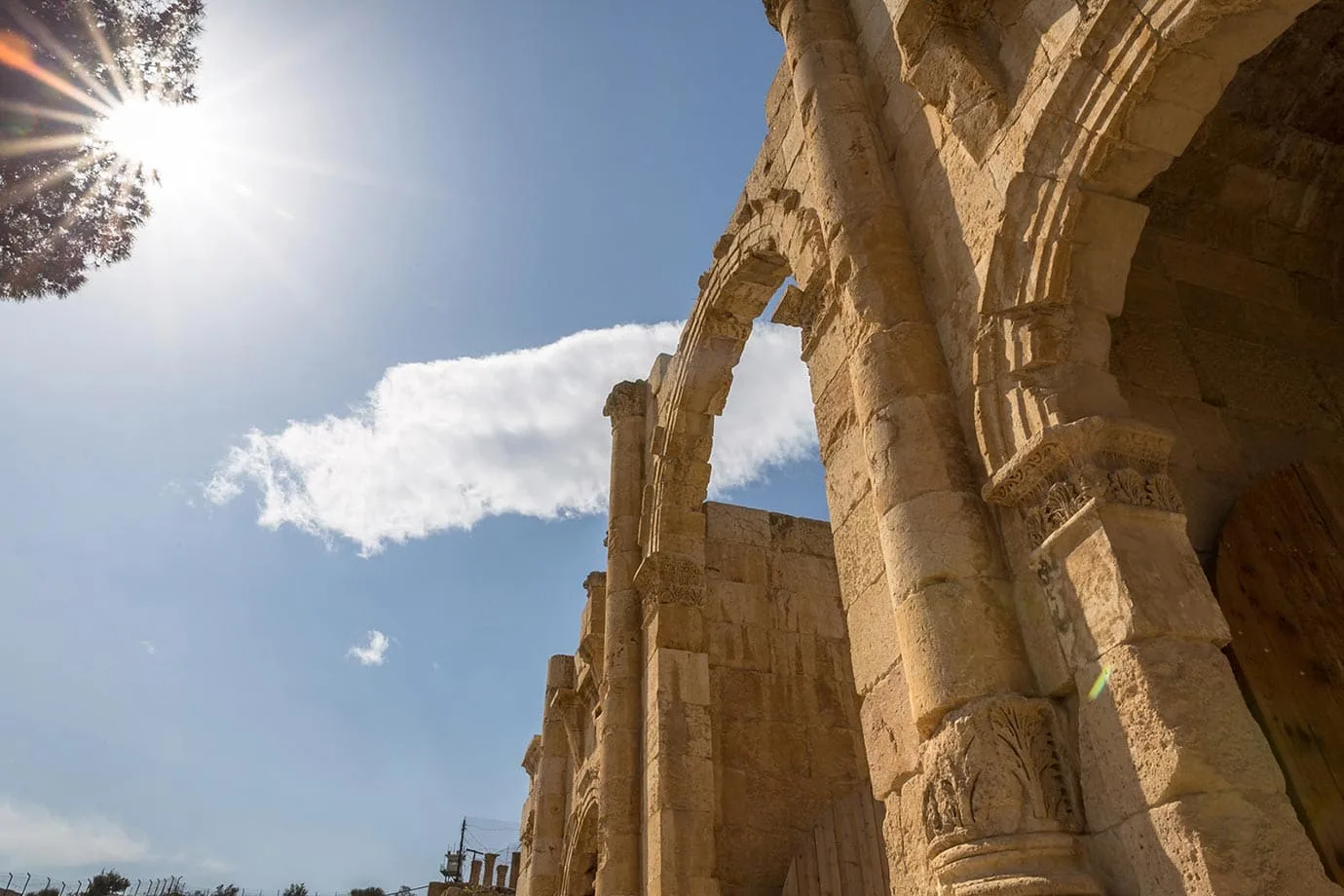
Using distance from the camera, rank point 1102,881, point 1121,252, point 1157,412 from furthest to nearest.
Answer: point 1157,412 → point 1121,252 → point 1102,881

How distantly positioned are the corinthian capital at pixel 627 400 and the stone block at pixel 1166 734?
282 inches

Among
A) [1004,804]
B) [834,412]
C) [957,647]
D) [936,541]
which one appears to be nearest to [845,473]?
[834,412]

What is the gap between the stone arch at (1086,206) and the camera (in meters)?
3.20

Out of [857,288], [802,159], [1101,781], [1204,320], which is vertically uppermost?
[802,159]

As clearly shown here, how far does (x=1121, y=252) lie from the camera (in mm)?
3520

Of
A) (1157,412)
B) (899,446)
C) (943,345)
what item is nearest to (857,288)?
(943,345)

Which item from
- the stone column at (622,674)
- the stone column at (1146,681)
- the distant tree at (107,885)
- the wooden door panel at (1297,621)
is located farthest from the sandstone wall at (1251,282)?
the distant tree at (107,885)

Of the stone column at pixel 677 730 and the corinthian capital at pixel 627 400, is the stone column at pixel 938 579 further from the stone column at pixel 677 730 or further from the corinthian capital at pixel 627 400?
the corinthian capital at pixel 627 400

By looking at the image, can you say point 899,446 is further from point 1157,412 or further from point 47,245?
point 47,245

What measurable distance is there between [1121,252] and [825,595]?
6055mm

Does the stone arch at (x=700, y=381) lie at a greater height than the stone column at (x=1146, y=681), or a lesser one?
greater

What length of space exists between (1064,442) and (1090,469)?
0.13m

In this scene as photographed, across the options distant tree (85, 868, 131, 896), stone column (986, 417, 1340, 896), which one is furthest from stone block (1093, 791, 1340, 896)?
distant tree (85, 868, 131, 896)

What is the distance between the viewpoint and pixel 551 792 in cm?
1080
